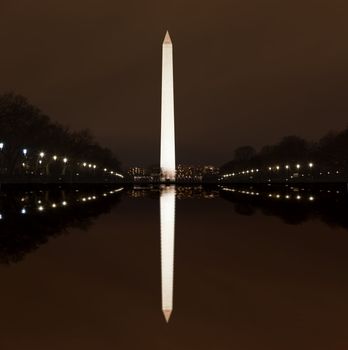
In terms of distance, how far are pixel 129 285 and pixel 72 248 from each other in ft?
12.6

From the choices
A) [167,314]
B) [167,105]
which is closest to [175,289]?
[167,314]

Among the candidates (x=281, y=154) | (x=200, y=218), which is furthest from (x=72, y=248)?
(x=281, y=154)

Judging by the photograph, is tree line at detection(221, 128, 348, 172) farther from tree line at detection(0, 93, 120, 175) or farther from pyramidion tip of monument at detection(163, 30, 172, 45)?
tree line at detection(0, 93, 120, 175)

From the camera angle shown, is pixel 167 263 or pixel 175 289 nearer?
pixel 175 289

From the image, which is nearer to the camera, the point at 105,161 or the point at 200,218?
the point at 200,218

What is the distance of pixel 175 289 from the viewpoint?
309 inches

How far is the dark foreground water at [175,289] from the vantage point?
591 centimetres

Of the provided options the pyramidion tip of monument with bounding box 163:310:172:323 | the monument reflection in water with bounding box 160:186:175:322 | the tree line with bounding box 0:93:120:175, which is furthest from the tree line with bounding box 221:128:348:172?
the pyramidion tip of monument with bounding box 163:310:172:323

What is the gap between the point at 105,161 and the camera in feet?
382

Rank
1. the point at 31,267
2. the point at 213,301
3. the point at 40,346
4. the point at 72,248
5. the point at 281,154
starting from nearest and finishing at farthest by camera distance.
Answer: the point at 40,346
the point at 213,301
the point at 31,267
the point at 72,248
the point at 281,154

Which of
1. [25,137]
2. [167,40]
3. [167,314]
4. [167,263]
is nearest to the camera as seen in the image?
[167,314]

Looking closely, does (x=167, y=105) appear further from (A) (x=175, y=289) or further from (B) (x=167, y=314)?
(B) (x=167, y=314)

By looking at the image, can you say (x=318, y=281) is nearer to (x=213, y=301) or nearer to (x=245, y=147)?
(x=213, y=301)

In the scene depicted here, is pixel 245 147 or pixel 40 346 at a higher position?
pixel 245 147
